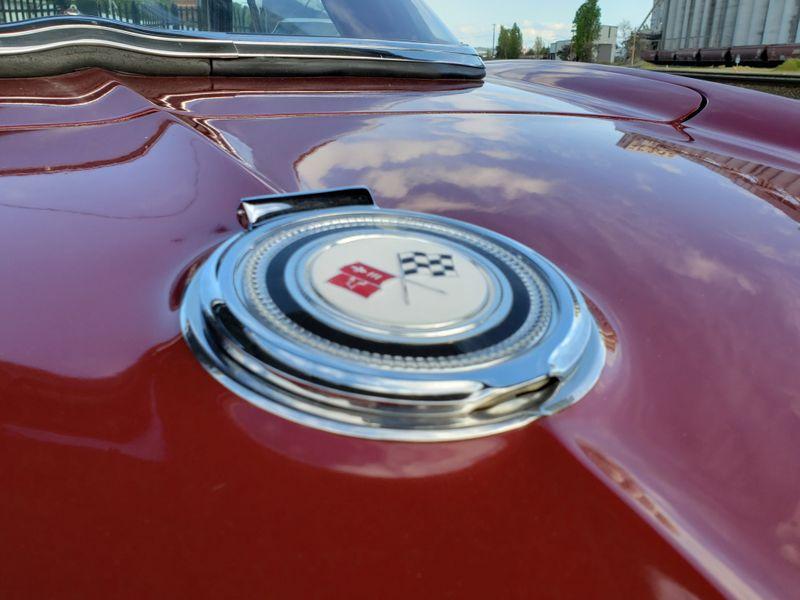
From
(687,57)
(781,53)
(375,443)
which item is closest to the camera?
(375,443)

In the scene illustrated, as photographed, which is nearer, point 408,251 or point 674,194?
point 408,251

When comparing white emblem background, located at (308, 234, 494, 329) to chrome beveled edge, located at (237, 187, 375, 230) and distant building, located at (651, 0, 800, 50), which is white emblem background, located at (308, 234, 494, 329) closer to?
chrome beveled edge, located at (237, 187, 375, 230)

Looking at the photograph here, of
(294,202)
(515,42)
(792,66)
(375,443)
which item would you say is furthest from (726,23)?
(375,443)

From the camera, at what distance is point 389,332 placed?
0.58 m

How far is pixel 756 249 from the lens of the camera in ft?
3.08

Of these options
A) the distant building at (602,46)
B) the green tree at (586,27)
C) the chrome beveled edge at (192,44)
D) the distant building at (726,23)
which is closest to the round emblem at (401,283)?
the chrome beveled edge at (192,44)

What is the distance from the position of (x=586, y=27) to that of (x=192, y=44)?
46.4m

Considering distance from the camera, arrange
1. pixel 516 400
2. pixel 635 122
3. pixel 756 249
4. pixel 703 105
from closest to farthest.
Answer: pixel 516 400
pixel 756 249
pixel 635 122
pixel 703 105

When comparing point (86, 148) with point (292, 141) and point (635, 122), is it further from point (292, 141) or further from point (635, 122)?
point (635, 122)

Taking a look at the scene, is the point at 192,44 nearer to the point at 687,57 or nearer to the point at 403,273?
the point at 403,273

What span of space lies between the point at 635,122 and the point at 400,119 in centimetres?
65

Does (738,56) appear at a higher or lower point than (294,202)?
higher

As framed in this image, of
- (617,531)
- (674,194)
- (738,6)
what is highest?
(738,6)

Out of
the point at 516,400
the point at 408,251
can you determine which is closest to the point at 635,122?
the point at 408,251
